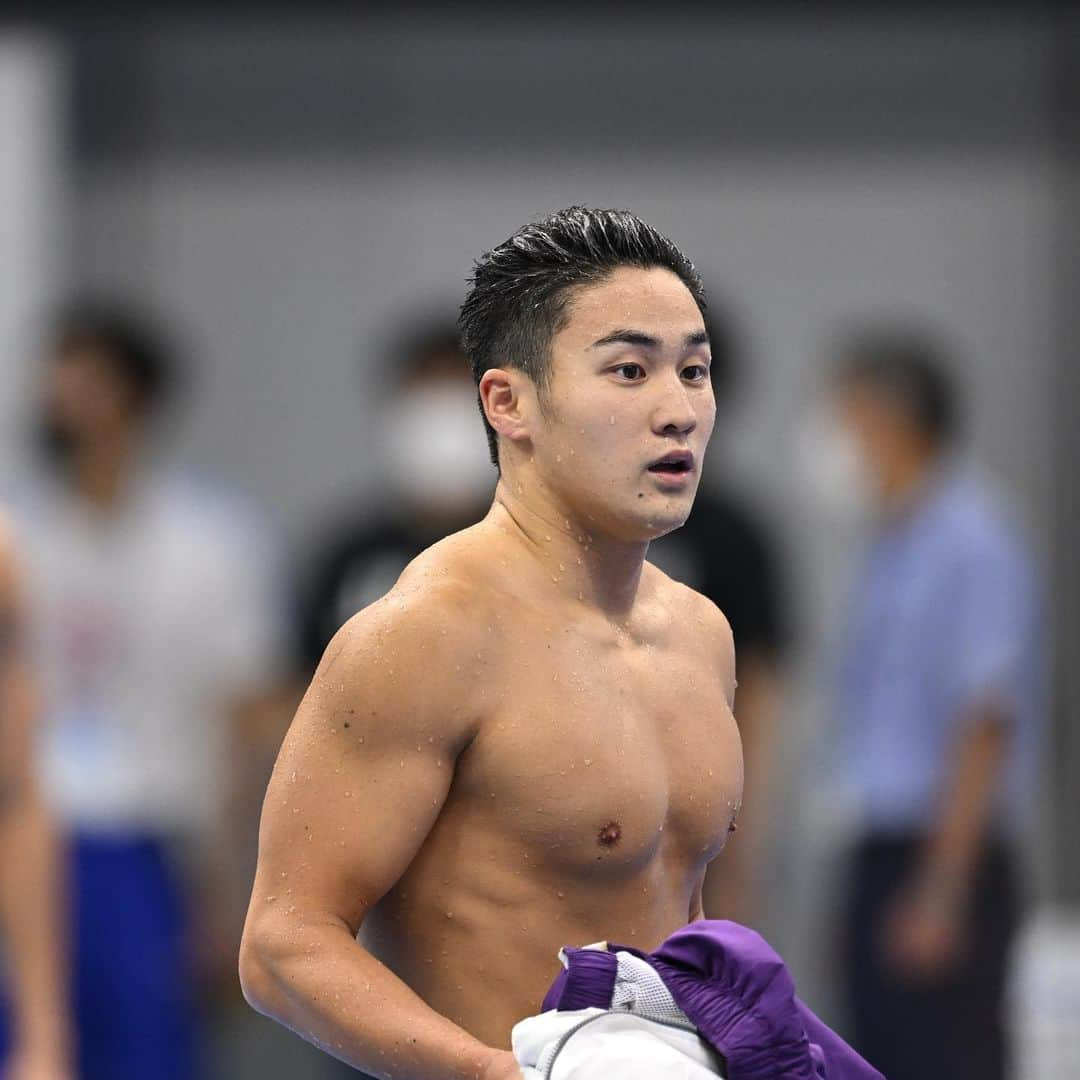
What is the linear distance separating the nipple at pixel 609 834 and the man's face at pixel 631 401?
286mm

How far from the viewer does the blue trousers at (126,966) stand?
18.3 ft

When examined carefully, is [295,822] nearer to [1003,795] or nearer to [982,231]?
[1003,795]

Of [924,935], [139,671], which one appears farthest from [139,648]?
[924,935]

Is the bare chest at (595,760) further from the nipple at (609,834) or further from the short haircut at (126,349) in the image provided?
the short haircut at (126,349)

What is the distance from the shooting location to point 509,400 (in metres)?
2.35

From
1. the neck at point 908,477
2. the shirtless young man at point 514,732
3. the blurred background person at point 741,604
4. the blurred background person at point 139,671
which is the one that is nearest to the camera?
the shirtless young man at point 514,732

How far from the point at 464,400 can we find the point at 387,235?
2.86m

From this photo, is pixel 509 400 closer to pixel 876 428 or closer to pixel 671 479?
pixel 671 479

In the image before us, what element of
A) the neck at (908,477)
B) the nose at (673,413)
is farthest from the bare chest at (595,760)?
the neck at (908,477)

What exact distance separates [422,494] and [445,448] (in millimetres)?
171

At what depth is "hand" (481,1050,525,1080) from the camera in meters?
2.14

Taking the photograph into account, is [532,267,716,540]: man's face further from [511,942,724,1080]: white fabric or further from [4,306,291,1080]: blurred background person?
[4,306,291,1080]: blurred background person

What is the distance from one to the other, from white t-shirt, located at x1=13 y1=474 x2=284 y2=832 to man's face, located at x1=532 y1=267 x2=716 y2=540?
147 inches

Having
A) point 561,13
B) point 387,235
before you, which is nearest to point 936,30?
point 561,13
